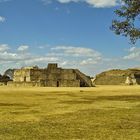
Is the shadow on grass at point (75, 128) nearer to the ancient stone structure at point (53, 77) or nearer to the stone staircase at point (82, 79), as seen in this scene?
the ancient stone structure at point (53, 77)

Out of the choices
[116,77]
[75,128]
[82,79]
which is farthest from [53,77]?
[75,128]

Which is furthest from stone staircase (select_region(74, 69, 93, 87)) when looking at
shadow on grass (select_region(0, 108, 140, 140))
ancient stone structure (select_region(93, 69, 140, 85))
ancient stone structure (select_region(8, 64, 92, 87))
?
shadow on grass (select_region(0, 108, 140, 140))

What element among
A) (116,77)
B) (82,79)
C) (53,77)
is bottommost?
(82,79)

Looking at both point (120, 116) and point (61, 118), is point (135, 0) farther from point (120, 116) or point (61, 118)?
point (61, 118)

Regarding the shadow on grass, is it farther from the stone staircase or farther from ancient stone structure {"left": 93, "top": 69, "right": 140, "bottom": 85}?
ancient stone structure {"left": 93, "top": 69, "right": 140, "bottom": 85}

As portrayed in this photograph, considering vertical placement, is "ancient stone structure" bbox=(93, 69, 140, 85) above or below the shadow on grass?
above

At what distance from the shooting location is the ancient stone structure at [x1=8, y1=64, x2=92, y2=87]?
90.6m

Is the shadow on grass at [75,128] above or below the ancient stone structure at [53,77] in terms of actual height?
below

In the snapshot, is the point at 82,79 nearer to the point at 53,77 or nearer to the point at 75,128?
the point at 53,77

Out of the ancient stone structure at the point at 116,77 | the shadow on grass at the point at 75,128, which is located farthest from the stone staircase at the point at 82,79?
the shadow on grass at the point at 75,128

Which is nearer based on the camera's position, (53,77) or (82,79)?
(53,77)

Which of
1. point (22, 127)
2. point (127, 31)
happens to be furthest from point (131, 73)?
point (22, 127)

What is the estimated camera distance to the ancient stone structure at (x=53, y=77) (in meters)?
90.6

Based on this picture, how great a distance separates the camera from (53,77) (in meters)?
92.5
